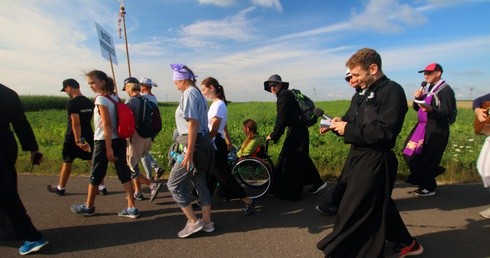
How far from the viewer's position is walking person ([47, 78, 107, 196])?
4.56 m

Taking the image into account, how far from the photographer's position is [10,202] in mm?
3197

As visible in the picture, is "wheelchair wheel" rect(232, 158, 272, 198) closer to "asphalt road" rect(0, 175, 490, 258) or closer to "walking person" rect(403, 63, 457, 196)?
"asphalt road" rect(0, 175, 490, 258)

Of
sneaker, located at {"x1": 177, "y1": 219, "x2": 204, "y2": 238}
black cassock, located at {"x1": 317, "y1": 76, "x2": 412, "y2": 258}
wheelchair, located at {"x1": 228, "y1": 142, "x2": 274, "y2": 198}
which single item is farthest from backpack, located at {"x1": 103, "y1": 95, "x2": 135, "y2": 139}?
black cassock, located at {"x1": 317, "y1": 76, "x2": 412, "y2": 258}

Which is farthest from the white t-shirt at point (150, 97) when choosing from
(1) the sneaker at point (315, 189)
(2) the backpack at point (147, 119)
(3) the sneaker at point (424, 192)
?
(3) the sneaker at point (424, 192)

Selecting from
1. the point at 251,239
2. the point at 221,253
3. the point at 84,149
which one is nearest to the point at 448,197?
the point at 251,239

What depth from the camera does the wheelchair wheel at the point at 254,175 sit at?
16.6 ft

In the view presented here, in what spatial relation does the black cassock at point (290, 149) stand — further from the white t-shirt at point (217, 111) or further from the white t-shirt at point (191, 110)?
the white t-shirt at point (191, 110)

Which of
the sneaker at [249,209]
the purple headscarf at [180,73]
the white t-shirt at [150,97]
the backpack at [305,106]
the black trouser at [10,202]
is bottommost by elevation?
the sneaker at [249,209]

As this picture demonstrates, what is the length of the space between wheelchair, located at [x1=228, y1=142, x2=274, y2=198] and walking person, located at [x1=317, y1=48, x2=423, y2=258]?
7.52ft

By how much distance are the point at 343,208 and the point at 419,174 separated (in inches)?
110

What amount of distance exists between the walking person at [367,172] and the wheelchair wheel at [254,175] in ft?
7.51

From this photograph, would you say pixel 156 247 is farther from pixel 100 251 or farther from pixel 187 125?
pixel 187 125

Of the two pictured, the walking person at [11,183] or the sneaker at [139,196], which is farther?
the sneaker at [139,196]

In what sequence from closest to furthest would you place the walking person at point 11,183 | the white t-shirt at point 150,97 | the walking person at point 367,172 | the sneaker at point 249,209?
the walking person at point 367,172 → the walking person at point 11,183 → the sneaker at point 249,209 → the white t-shirt at point 150,97
